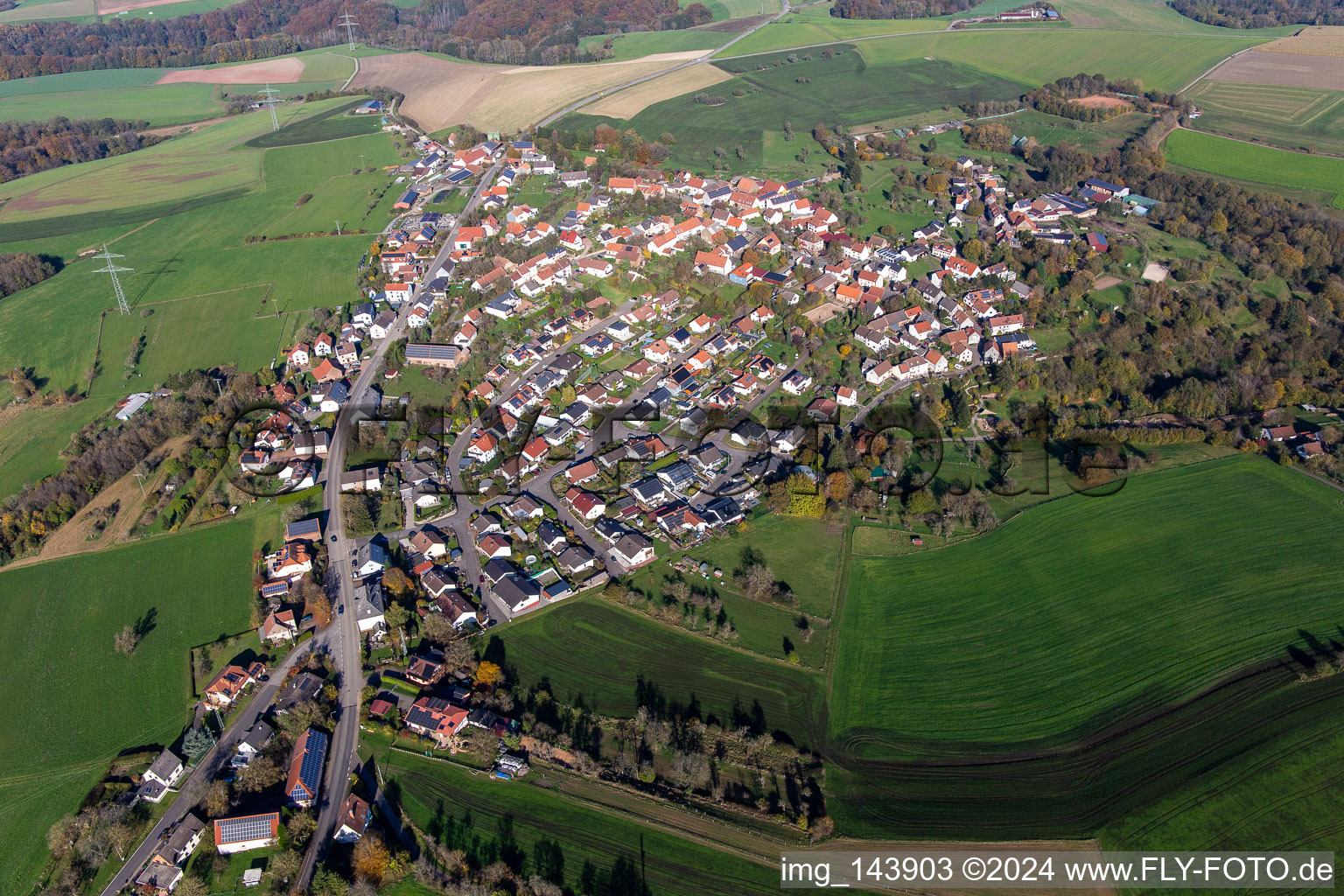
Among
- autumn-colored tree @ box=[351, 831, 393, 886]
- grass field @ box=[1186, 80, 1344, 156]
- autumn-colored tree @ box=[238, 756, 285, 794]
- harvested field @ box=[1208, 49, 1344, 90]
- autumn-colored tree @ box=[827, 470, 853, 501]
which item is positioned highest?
harvested field @ box=[1208, 49, 1344, 90]

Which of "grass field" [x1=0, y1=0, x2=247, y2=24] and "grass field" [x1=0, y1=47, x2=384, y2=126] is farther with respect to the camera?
"grass field" [x1=0, y1=0, x2=247, y2=24]

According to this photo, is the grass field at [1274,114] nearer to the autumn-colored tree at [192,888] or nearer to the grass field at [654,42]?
the grass field at [654,42]

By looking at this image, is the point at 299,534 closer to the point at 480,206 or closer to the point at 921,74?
the point at 480,206

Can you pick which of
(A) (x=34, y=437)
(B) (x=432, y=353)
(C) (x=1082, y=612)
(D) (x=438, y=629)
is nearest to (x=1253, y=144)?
(C) (x=1082, y=612)

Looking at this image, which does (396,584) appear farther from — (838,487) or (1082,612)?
(1082,612)

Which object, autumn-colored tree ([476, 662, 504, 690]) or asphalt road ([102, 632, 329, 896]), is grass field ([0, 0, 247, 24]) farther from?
autumn-colored tree ([476, 662, 504, 690])

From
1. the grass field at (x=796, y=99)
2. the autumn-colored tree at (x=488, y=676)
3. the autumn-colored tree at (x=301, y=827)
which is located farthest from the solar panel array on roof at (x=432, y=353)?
the grass field at (x=796, y=99)

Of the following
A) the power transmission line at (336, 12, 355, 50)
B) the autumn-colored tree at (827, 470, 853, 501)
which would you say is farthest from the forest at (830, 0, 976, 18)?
the autumn-colored tree at (827, 470, 853, 501)
